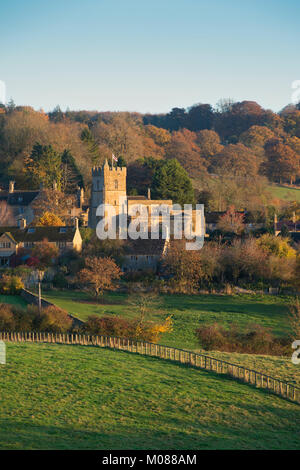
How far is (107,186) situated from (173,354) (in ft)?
120

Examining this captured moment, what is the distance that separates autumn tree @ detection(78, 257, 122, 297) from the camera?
148 ft

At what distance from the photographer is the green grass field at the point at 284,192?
8093 cm

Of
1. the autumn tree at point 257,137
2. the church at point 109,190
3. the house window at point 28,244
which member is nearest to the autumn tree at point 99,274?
the house window at point 28,244

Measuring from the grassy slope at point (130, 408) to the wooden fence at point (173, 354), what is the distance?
0.58 meters

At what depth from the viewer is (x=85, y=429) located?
59.1 feet

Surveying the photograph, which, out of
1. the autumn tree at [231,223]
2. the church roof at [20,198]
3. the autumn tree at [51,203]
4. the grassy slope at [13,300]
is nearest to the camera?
the grassy slope at [13,300]

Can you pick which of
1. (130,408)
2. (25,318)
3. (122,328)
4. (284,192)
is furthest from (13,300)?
(284,192)

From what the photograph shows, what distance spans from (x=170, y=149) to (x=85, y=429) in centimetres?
8260

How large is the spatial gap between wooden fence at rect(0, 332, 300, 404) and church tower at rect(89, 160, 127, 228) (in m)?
30.6

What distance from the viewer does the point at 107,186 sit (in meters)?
62.4

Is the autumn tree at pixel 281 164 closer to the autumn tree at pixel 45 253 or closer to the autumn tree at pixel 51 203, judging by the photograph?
the autumn tree at pixel 51 203

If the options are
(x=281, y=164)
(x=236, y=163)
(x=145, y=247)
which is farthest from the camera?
(x=281, y=164)

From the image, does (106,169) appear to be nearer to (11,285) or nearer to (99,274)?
(99,274)
